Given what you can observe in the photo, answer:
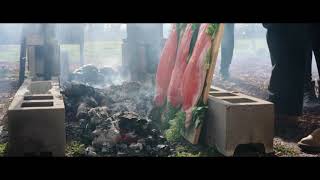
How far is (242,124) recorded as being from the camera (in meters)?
4.35

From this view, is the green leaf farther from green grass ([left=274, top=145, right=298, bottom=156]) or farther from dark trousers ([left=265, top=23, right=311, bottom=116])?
green grass ([left=274, top=145, right=298, bottom=156])

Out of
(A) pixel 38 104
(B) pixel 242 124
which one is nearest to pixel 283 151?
(B) pixel 242 124

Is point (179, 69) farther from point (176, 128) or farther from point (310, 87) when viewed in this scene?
point (310, 87)

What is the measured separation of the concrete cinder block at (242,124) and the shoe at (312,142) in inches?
15.9

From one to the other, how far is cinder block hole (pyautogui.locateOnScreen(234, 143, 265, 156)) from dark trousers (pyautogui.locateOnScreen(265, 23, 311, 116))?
0.76m

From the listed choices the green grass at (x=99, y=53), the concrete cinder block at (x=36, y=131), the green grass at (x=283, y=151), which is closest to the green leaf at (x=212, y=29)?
the green grass at (x=283, y=151)

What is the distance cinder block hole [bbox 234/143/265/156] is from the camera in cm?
448

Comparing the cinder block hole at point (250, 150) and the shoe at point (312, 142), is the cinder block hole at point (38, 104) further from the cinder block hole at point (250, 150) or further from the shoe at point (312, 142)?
the shoe at point (312, 142)

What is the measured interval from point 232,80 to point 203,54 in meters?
2.25

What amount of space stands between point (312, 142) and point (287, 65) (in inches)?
41.4

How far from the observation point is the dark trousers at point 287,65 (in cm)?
489

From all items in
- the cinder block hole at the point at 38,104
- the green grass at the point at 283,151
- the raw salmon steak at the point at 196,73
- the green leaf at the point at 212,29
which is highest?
the green leaf at the point at 212,29
